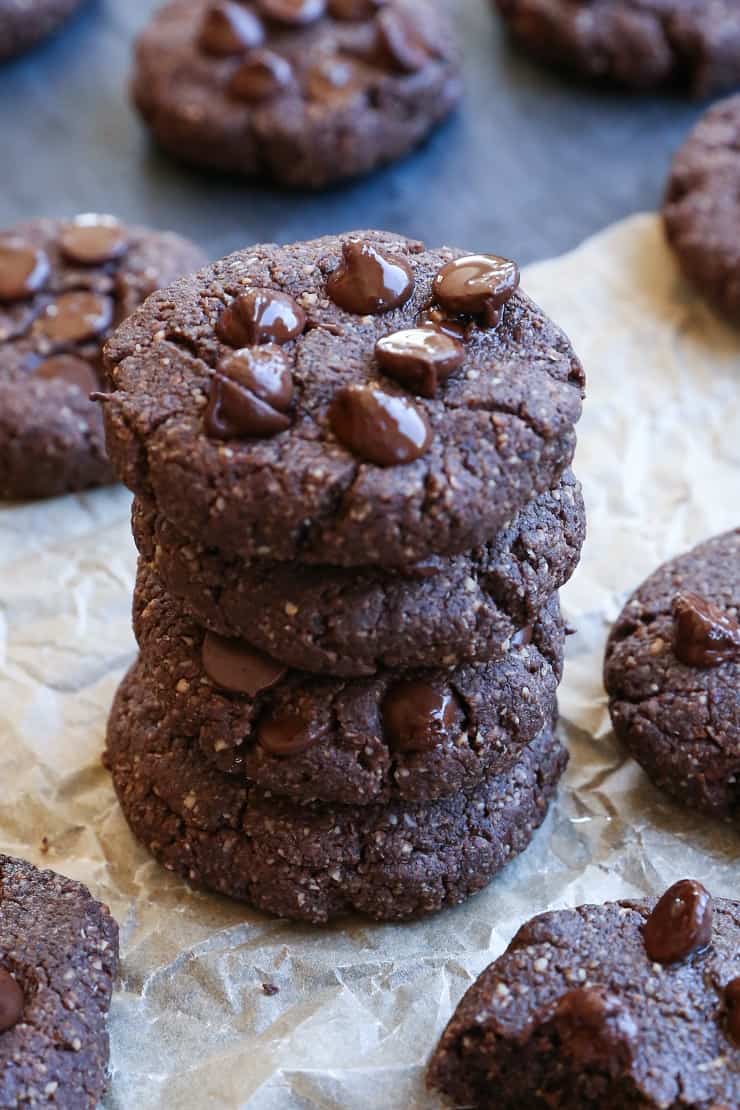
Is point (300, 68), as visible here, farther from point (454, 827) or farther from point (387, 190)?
point (454, 827)

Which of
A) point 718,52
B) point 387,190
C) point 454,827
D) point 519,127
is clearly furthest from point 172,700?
point 718,52

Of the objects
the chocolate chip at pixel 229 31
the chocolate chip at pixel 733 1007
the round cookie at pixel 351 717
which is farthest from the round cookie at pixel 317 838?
the chocolate chip at pixel 229 31

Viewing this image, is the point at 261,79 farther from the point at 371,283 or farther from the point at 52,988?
the point at 52,988

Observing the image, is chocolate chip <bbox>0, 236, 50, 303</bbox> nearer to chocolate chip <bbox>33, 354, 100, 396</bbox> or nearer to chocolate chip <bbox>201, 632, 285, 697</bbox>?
chocolate chip <bbox>33, 354, 100, 396</bbox>

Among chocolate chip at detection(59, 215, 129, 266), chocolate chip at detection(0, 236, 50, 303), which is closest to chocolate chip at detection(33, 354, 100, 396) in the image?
chocolate chip at detection(0, 236, 50, 303)

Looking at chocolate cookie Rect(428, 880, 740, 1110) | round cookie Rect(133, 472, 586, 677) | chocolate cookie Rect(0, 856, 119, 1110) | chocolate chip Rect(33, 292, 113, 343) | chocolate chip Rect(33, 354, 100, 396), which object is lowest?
chocolate cookie Rect(0, 856, 119, 1110)

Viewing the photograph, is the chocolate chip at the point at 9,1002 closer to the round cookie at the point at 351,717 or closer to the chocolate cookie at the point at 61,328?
the round cookie at the point at 351,717
